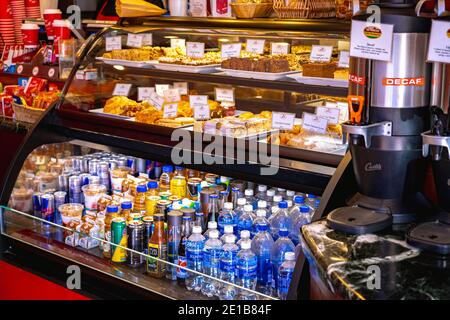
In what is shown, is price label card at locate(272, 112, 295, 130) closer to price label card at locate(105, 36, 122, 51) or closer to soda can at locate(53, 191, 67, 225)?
price label card at locate(105, 36, 122, 51)

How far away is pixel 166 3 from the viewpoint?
4141 mm

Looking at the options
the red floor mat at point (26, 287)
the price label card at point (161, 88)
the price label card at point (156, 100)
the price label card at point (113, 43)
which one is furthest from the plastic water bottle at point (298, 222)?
the price label card at point (113, 43)

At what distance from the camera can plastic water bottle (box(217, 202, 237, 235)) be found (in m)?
3.04

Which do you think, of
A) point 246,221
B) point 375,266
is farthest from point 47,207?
point 375,266

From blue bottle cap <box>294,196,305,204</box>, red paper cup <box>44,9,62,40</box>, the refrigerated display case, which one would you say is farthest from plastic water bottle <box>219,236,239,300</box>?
red paper cup <box>44,9,62,40</box>

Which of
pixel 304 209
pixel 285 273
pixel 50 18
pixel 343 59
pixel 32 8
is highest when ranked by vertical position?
pixel 32 8

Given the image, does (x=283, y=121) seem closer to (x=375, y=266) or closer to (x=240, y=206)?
(x=240, y=206)

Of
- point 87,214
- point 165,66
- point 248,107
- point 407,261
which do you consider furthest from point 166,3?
point 407,261

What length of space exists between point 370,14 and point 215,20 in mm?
1466

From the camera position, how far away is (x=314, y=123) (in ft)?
9.64

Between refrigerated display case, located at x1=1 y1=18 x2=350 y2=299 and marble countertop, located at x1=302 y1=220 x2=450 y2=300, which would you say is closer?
marble countertop, located at x1=302 y1=220 x2=450 y2=300

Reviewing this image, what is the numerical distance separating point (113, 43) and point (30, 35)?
1.88 metres

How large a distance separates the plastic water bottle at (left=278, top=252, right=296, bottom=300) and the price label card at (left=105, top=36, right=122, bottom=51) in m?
1.72

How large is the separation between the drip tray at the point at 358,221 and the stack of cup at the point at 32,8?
16.1 ft
